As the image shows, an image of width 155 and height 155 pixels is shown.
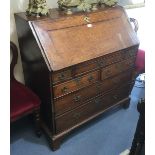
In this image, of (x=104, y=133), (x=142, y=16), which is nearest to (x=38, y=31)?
(x=104, y=133)

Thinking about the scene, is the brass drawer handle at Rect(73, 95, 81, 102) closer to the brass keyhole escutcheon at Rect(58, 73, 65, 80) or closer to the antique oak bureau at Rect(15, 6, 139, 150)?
the antique oak bureau at Rect(15, 6, 139, 150)

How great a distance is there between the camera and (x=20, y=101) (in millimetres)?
1725

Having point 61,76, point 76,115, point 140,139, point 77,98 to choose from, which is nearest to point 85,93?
point 77,98

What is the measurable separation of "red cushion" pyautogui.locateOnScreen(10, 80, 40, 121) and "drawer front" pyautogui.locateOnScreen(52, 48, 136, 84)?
0.32 m

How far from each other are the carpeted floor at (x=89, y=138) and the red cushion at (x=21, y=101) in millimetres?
385

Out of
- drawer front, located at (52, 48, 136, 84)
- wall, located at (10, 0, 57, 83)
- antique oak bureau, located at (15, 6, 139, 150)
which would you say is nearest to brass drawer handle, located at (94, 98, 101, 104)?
antique oak bureau, located at (15, 6, 139, 150)

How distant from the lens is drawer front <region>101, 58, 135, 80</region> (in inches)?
74.8

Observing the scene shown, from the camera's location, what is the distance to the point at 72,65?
1582 mm

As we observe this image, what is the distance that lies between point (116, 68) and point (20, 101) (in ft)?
2.97

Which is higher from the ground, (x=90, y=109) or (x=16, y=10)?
(x=16, y=10)

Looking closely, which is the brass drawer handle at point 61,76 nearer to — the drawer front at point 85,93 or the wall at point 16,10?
the drawer front at point 85,93

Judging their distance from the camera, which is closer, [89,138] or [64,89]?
[64,89]

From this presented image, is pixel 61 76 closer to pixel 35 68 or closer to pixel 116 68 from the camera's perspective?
pixel 35 68
